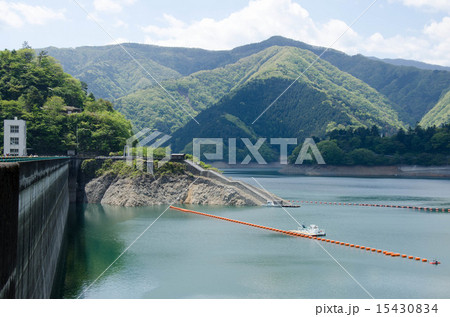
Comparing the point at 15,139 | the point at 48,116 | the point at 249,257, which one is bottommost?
the point at 249,257

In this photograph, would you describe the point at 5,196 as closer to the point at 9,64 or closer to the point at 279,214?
the point at 279,214

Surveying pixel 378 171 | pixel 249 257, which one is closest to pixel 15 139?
pixel 249 257

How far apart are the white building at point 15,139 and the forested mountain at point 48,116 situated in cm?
524

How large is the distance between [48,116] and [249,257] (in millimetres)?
61652

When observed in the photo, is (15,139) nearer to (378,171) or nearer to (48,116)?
(48,116)

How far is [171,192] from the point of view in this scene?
71.2 meters

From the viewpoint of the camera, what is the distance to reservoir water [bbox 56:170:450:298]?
96.8 feet

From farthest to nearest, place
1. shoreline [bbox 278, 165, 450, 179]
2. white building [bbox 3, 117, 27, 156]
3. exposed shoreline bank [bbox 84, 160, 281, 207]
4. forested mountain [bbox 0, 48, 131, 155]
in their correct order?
1. shoreline [bbox 278, 165, 450, 179]
2. forested mountain [bbox 0, 48, 131, 155]
3. white building [bbox 3, 117, 27, 156]
4. exposed shoreline bank [bbox 84, 160, 281, 207]

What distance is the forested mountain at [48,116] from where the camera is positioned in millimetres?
86688

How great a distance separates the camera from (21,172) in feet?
56.7

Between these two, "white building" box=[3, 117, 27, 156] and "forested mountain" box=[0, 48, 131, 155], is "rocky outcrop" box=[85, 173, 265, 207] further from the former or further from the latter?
"forested mountain" box=[0, 48, 131, 155]

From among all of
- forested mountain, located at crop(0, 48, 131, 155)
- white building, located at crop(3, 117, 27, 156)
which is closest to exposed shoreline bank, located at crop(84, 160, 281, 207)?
white building, located at crop(3, 117, 27, 156)

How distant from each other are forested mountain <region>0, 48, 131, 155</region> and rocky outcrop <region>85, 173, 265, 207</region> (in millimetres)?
17851

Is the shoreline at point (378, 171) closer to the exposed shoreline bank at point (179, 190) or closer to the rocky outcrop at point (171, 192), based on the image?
the exposed shoreline bank at point (179, 190)
